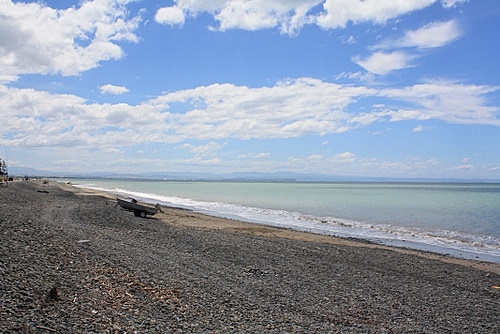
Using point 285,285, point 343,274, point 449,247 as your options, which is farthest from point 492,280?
point 449,247

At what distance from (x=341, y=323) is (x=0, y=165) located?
247 feet

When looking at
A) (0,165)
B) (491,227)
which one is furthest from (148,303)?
(0,165)

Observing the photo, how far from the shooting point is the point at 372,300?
9453mm

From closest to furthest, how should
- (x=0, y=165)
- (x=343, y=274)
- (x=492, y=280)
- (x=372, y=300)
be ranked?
(x=372, y=300) → (x=343, y=274) → (x=492, y=280) → (x=0, y=165)

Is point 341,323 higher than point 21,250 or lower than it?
lower

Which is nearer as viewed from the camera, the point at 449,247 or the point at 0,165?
the point at 449,247

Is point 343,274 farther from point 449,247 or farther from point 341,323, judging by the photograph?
point 449,247

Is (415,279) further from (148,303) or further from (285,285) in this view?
(148,303)

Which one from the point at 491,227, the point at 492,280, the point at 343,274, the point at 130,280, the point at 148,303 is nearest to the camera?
the point at 148,303

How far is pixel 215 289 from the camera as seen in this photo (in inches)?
354

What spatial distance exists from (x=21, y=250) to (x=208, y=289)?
4.35 m

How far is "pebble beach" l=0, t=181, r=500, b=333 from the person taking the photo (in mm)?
6754

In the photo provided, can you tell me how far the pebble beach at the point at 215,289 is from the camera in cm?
675

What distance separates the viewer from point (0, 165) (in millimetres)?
69875
